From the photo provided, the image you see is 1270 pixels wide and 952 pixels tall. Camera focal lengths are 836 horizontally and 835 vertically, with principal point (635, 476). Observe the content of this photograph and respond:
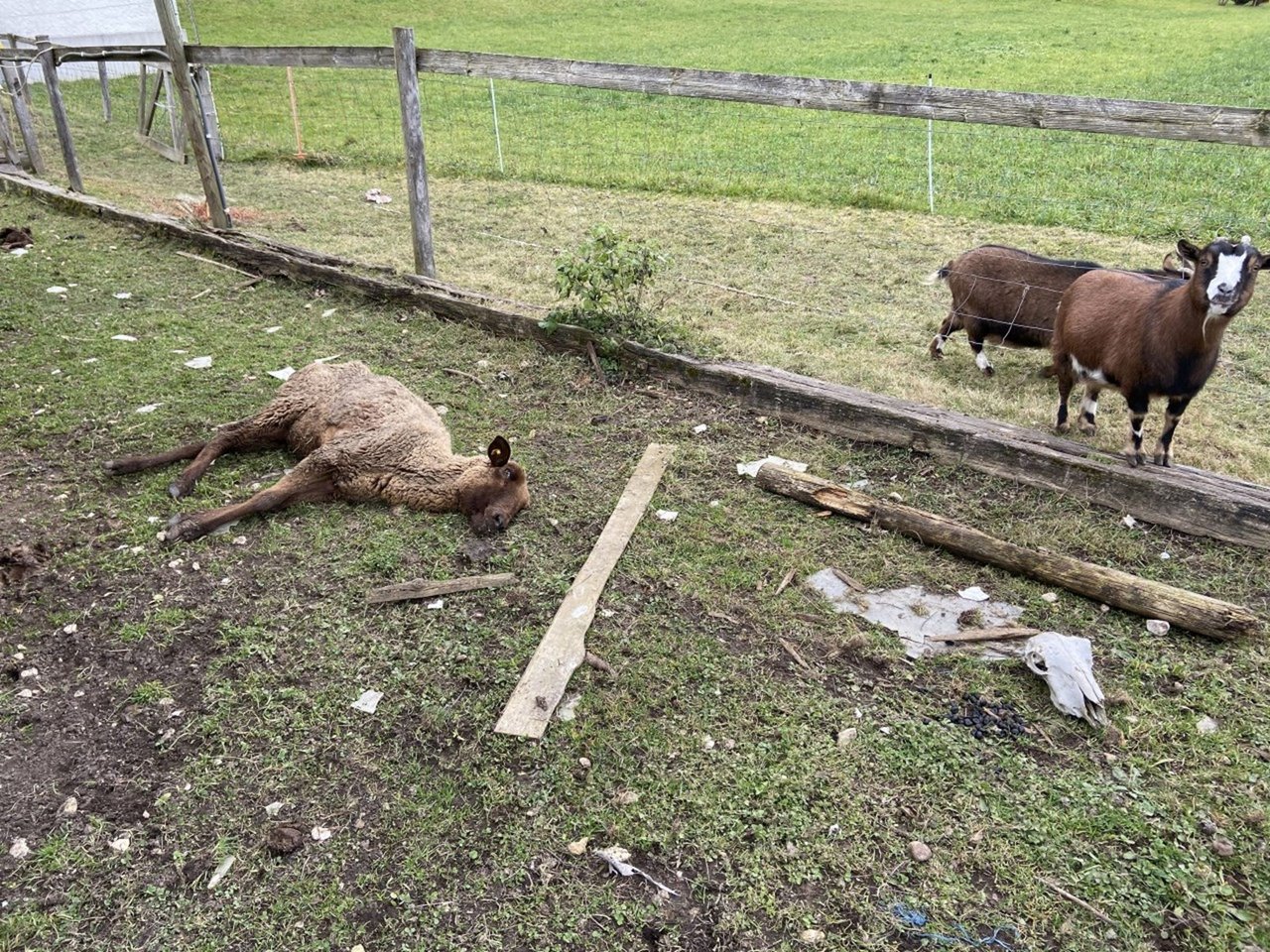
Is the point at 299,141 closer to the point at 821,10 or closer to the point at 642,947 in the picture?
the point at 642,947

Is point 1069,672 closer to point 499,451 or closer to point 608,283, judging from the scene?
point 499,451

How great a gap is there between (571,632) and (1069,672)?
213 centimetres

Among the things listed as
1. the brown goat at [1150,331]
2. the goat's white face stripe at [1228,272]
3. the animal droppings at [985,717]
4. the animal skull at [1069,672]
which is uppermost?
the goat's white face stripe at [1228,272]

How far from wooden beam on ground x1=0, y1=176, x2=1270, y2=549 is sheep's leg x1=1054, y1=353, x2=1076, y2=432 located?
A: 0.62m

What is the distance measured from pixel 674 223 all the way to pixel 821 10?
34.5 meters

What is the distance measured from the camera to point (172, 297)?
26.0 ft

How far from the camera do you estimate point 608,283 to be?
651cm

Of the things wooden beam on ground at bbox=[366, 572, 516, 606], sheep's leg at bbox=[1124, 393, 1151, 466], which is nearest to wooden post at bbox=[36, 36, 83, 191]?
wooden beam on ground at bbox=[366, 572, 516, 606]

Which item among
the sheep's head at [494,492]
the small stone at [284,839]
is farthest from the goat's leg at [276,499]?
the small stone at [284,839]

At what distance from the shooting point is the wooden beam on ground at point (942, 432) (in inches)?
175

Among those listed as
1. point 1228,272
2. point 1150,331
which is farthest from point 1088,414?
point 1228,272

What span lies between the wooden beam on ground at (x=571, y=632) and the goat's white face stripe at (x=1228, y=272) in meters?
3.08

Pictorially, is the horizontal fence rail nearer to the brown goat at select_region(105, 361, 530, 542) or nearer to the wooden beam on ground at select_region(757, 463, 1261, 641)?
the wooden beam on ground at select_region(757, 463, 1261, 641)

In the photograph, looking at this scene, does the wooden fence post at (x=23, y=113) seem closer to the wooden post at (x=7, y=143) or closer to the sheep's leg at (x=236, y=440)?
the wooden post at (x=7, y=143)
